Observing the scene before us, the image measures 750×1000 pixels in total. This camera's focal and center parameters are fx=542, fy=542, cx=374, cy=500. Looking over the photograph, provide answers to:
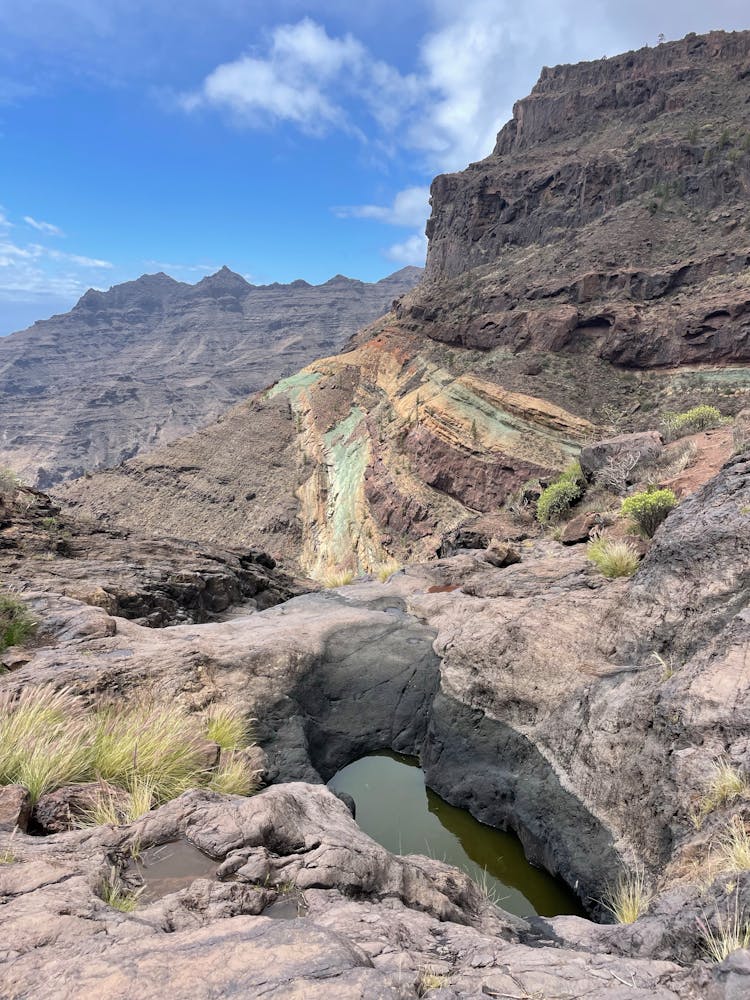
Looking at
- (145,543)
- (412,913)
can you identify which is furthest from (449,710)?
(145,543)

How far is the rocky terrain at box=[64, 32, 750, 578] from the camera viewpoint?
24.5 m

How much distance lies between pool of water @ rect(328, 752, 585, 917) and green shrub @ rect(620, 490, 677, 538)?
5.78 meters

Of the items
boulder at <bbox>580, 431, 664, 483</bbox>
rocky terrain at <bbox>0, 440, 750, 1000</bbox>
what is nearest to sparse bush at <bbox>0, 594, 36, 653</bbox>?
rocky terrain at <bbox>0, 440, 750, 1000</bbox>

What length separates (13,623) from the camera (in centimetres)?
632

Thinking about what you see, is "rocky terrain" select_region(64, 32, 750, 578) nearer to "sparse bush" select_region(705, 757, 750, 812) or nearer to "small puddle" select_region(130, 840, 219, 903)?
"sparse bush" select_region(705, 757, 750, 812)

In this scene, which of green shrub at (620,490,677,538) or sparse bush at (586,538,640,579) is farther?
green shrub at (620,490,677,538)

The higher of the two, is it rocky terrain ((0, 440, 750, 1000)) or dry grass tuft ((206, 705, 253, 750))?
rocky terrain ((0, 440, 750, 1000))

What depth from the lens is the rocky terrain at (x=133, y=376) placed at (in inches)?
4301

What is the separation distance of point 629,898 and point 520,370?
26.9m

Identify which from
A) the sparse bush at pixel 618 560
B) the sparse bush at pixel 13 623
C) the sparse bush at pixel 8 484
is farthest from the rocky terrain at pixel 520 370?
the sparse bush at pixel 13 623

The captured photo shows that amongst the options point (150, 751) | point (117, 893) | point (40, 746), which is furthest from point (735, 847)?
point (40, 746)

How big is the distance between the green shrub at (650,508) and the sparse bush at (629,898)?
631cm

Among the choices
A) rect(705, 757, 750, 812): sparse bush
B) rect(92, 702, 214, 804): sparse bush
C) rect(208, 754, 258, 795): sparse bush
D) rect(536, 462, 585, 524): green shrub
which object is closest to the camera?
rect(705, 757, 750, 812): sparse bush

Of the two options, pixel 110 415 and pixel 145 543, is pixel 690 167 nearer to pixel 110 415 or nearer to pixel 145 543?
pixel 145 543
